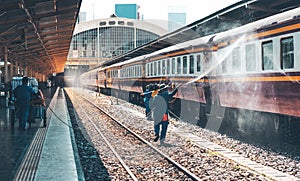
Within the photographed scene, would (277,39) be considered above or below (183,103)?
above

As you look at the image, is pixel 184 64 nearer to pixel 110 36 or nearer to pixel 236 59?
pixel 236 59

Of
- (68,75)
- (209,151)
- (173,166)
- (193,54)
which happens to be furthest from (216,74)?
(68,75)

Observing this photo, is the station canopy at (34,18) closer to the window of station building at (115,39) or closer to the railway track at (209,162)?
the railway track at (209,162)

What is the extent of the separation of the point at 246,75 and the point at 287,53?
1986mm

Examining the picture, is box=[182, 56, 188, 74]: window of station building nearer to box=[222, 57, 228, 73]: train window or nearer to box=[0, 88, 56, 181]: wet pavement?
box=[222, 57, 228, 73]: train window

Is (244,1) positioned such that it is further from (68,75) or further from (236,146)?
(68,75)

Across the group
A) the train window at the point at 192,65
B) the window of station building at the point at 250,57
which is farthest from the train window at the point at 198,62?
the window of station building at the point at 250,57

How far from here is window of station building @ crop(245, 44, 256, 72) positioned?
429 inches

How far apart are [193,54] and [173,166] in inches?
282

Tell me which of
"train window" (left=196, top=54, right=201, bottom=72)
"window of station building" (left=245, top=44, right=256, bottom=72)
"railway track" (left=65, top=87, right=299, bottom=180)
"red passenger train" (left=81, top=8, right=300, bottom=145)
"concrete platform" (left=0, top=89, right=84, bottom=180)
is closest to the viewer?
"concrete platform" (left=0, top=89, right=84, bottom=180)

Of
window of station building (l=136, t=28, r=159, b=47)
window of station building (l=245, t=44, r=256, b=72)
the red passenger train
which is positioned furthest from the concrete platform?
window of station building (l=136, t=28, r=159, b=47)

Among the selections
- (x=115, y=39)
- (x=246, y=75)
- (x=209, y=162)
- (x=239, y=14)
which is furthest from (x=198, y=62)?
(x=115, y=39)

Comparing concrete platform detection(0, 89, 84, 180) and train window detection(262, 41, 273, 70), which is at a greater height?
train window detection(262, 41, 273, 70)

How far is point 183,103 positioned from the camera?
18.8m
